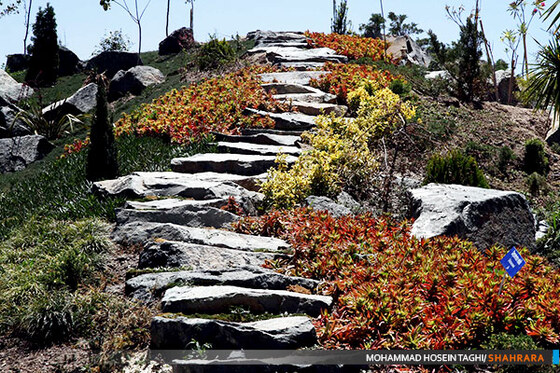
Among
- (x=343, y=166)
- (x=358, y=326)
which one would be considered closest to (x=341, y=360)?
(x=358, y=326)

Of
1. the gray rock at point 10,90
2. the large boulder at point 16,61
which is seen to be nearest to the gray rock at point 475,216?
the gray rock at point 10,90

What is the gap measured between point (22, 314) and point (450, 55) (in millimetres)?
19269

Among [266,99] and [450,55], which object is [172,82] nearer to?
[266,99]

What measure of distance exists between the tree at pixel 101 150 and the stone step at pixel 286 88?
6011mm

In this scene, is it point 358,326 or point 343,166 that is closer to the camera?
point 358,326

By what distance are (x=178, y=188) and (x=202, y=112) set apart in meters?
5.37

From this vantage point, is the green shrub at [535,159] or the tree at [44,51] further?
the tree at [44,51]

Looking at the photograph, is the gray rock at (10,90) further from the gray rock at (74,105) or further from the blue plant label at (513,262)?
the blue plant label at (513,262)

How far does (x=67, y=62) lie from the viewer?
95.8 feet

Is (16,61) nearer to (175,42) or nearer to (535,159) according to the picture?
(175,42)

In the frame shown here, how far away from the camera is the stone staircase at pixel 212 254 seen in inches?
173

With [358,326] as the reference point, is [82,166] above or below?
above

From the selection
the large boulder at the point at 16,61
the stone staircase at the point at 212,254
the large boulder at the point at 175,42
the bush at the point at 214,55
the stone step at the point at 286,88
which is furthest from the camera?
the large boulder at the point at 16,61

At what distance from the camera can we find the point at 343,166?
920 centimetres
